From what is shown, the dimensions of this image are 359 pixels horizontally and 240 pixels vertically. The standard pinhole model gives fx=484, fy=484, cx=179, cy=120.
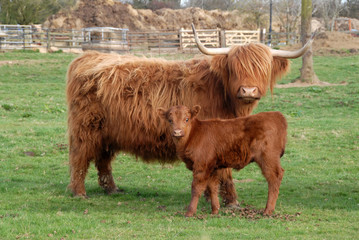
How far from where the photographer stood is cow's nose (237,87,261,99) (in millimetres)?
5996

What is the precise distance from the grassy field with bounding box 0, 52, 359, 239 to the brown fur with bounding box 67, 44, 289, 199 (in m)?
0.58

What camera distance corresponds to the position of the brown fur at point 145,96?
6.49m

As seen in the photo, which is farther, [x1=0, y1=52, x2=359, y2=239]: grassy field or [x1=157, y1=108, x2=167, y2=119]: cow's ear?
[x1=157, y1=108, x2=167, y2=119]: cow's ear

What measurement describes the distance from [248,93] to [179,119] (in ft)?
3.17

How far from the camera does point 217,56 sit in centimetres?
670

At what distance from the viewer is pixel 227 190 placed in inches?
257

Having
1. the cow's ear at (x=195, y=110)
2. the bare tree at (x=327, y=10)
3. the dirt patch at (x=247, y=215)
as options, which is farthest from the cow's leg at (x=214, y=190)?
the bare tree at (x=327, y=10)

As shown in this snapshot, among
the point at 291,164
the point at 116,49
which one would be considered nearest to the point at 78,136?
the point at 291,164

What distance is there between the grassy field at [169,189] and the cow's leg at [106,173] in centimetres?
16

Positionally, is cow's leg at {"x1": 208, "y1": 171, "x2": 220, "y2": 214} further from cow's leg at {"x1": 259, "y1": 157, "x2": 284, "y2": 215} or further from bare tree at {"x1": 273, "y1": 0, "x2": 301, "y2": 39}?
bare tree at {"x1": 273, "y1": 0, "x2": 301, "y2": 39}

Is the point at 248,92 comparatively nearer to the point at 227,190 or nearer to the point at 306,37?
the point at 227,190

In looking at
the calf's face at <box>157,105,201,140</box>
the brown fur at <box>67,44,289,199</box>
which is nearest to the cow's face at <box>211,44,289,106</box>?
the brown fur at <box>67,44,289,199</box>

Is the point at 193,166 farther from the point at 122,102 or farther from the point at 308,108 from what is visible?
the point at 308,108

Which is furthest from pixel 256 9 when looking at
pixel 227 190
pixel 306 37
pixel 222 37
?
pixel 227 190
